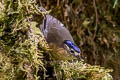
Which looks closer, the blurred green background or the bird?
the bird

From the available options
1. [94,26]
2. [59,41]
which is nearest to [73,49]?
[59,41]

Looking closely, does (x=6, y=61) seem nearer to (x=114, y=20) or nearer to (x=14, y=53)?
(x=14, y=53)

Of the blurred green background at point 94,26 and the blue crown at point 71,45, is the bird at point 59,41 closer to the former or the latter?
the blue crown at point 71,45

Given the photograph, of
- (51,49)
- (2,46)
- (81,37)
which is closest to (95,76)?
(51,49)

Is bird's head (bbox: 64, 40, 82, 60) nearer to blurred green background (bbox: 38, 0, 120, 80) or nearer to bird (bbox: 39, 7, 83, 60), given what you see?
bird (bbox: 39, 7, 83, 60)

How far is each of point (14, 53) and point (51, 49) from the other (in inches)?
8.3

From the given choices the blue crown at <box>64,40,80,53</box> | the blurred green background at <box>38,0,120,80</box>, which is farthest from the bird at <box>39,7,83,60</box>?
the blurred green background at <box>38,0,120,80</box>

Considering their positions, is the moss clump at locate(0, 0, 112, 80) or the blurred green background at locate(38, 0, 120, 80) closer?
the moss clump at locate(0, 0, 112, 80)

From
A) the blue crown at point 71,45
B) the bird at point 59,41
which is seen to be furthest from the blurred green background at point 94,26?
the blue crown at point 71,45

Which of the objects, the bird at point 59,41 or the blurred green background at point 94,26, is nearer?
the bird at point 59,41

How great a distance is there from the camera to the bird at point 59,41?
4.32 ft

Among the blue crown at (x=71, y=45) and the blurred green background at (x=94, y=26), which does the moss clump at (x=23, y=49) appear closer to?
the blue crown at (x=71, y=45)

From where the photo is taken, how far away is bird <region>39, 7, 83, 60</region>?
1.32 meters

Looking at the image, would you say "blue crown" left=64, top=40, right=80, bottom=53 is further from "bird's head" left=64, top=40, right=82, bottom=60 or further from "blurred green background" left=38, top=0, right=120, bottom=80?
"blurred green background" left=38, top=0, right=120, bottom=80
